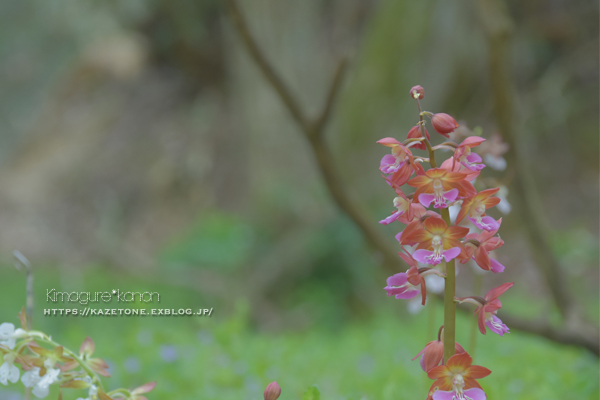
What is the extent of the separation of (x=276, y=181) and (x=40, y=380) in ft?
12.8

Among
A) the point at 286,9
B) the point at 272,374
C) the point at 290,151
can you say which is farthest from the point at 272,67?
the point at 286,9

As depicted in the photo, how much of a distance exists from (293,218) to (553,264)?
276cm

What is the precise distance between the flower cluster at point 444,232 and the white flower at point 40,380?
20.6 inches

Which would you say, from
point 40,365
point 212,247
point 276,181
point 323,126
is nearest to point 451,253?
point 40,365

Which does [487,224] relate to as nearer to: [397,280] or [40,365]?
[397,280]

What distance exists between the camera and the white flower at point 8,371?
0.83 metres

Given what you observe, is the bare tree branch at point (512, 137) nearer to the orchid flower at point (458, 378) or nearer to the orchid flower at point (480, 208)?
the orchid flower at point (480, 208)

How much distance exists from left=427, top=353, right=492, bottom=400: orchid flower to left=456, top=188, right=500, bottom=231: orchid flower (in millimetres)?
188

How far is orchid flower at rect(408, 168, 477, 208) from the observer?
0.72 metres

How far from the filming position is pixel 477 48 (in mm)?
4934

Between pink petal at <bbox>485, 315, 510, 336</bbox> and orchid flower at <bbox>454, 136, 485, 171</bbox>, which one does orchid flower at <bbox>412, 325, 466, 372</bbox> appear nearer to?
pink petal at <bbox>485, 315, 510, 336</bbox>

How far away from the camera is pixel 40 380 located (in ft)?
2.84

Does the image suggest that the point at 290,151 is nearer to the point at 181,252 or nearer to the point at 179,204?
the point at 181,252

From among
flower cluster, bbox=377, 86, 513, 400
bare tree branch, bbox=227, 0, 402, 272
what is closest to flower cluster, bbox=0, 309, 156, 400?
flower cluster, bbox=377, 86, 513, 400
